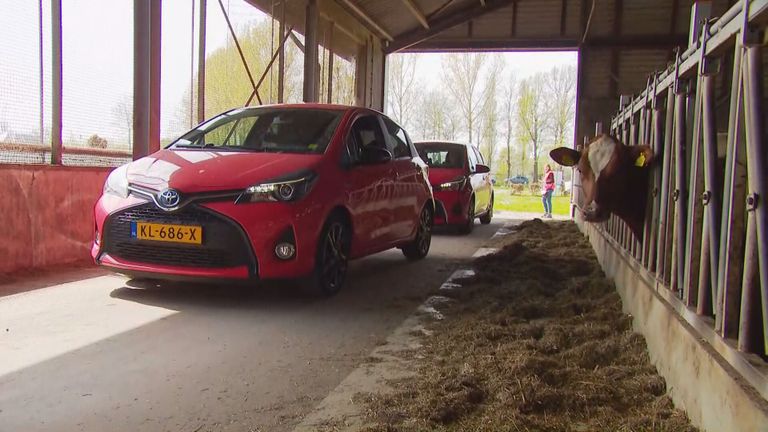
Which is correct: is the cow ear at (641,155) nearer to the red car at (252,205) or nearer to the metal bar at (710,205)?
the metal bar at (710,205)

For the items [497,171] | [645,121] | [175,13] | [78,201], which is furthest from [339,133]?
[497,171]

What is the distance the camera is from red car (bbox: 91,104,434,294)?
14.3 feet

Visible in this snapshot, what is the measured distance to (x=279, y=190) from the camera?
4.45 m

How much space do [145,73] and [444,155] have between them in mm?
5315

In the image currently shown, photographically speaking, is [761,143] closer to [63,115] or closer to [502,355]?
[502,355]

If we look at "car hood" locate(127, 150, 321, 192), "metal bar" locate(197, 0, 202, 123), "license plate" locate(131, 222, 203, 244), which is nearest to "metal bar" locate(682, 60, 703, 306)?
"car hood" locate(127, 150, 321, 192)

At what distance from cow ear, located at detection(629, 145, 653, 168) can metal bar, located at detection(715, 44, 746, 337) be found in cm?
177

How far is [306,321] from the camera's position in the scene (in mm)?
4305

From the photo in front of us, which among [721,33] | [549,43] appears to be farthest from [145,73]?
[549,43]

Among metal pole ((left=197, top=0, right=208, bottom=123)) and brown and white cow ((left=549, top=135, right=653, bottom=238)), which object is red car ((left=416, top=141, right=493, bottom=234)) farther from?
brown and white cow ((left=549, top=135, right=653, bottom=238))

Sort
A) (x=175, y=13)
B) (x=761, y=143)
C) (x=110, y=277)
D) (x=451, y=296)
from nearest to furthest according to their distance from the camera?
1. (x=761, y=143)
2. (x=451, y=296)
3. (x=110, y=277)
4. (x=175, y=13)

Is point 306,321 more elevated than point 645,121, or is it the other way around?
point 645,121

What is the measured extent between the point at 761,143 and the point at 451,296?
3169 millimetres

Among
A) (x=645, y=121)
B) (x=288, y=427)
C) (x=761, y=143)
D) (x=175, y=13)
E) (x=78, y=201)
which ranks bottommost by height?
(x=288, y=427)
